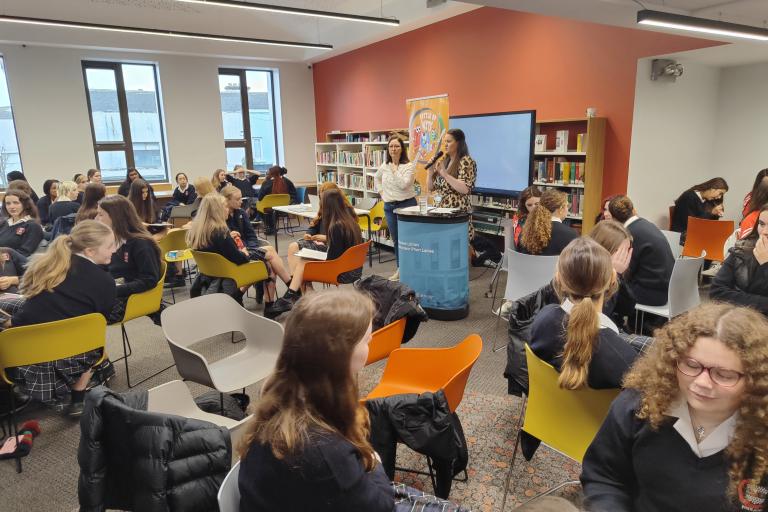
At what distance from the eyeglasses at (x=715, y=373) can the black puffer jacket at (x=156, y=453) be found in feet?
4.60

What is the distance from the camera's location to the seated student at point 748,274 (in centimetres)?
281

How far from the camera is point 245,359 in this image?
2.99 meters

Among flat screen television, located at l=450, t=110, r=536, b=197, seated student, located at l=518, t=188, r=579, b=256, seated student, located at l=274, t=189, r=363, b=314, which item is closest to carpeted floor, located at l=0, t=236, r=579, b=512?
seated student, located at l=518, t=188, r=579, b=256

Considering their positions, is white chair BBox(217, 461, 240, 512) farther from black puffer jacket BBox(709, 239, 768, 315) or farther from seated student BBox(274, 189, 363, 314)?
seated student BBox(274, 189, 363, 314)

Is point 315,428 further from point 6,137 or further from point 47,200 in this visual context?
Result: point 6,137

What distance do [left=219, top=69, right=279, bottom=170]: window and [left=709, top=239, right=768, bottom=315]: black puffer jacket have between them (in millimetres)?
9887

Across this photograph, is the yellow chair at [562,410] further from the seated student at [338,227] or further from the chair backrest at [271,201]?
the chair backrest at [271,201]

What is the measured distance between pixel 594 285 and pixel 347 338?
46.4 inches

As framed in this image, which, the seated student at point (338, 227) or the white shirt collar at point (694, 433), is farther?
the seated student at point (338, 227)

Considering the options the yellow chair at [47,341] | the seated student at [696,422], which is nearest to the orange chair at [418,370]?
the seated student at [696,422]

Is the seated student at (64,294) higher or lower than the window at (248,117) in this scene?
lower

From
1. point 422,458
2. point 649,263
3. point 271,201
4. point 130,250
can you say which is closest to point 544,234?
point 649,263

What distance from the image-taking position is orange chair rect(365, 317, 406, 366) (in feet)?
8.80

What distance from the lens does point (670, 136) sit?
586cm
